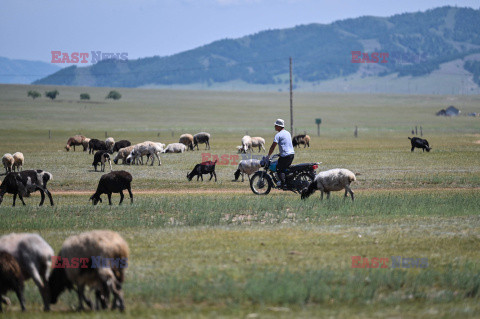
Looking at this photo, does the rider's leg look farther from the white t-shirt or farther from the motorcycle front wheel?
the motorcycle front wheel

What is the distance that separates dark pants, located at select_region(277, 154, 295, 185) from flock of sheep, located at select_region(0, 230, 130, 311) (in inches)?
454

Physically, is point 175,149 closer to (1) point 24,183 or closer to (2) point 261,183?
(2) point 261,183

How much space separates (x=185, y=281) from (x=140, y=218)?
267 inches

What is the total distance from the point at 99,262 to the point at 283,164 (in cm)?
1209

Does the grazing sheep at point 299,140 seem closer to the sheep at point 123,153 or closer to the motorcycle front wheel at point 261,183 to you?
the sheep at point 123,153

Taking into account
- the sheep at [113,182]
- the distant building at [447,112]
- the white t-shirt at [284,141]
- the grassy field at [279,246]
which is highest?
the distant building at [447,112]

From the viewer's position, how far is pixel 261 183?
21.9 meters

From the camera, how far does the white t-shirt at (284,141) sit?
774 inches

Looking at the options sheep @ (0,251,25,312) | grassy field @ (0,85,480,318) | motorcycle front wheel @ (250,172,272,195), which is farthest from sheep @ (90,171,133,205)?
sheep @ (0,251,25,312)

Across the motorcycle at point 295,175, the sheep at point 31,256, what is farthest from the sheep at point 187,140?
the sheep at point 31,256

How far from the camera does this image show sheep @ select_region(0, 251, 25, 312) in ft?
29.7

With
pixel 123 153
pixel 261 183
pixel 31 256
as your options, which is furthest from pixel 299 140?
pixel 31 256

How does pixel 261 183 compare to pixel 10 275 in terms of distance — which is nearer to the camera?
pixel 10 275

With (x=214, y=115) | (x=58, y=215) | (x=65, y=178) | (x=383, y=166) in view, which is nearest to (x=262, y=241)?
(x=58, y=215)
